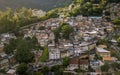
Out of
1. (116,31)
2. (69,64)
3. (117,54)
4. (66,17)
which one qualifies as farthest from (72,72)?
(66,17)

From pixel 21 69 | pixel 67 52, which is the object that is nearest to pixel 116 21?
pixel 67 52

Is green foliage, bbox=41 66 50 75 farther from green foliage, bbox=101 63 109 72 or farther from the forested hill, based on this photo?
the forested hill

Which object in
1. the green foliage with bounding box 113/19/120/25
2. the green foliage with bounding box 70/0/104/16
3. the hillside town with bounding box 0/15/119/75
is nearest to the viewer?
the hillside town with bounding box 0/15/119/75

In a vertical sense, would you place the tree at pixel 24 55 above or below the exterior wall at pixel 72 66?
above

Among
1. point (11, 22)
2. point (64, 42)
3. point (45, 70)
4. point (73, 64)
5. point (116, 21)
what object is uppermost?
point (11, 22)

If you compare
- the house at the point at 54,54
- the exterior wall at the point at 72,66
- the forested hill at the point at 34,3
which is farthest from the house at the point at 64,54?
the forested hill at the point at 34,3

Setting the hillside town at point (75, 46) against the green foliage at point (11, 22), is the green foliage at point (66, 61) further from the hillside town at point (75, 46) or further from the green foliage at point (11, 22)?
the green foliage at point (11, 22)

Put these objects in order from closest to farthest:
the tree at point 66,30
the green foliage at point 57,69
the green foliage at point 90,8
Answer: the green foliage at point 57,69 → the tree at point 66,30 → the green foliage at point 90,8

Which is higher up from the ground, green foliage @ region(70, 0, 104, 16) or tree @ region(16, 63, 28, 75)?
green foliage @ region(70, 0, 104, 16)

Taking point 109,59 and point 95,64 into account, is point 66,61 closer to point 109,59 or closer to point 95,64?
point 95,64

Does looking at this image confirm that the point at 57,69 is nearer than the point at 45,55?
Yes

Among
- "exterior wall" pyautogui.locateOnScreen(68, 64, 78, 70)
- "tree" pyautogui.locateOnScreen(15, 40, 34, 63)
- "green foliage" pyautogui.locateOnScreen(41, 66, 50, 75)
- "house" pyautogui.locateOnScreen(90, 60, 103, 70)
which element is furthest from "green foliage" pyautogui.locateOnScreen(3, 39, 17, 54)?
"house" pyautogui.locateOnScreen(90, 60, 103, 70)
